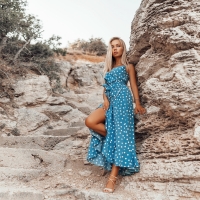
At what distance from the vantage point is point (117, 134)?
11.2 feet

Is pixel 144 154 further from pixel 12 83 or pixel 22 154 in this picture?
pixel 12 83

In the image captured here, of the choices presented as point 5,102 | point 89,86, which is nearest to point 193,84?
point 5,102

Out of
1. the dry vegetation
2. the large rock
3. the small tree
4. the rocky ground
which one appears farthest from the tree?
the small tree

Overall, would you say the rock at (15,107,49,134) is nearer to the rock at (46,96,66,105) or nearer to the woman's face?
the rock at (46,96,66,105)

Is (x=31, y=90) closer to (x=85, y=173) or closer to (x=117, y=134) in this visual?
(x=85, y=173)

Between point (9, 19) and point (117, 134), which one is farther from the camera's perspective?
point (9, 19)

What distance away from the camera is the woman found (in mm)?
3271

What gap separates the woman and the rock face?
186 millimetres

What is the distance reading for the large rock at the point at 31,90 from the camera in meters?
9.38

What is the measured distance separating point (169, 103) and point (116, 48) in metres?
1.36

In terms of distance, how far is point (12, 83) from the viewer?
31.2ft

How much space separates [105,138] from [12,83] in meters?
6.89

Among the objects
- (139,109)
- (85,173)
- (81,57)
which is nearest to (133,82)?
(139,109)

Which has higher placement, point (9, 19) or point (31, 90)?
point (9, 19)
